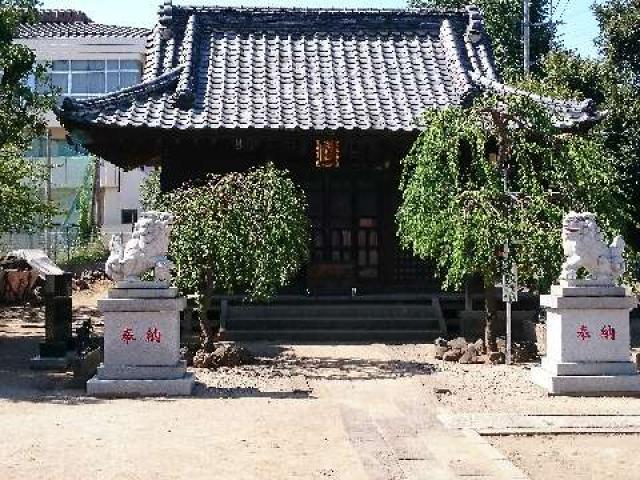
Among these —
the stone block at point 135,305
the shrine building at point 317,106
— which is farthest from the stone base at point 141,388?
the shrine building at point 317,106

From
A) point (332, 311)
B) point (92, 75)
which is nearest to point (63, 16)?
point (92, 75)

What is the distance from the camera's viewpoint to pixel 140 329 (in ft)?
37.4

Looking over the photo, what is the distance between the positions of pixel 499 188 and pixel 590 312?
2895 mm

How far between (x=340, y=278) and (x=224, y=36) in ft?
23.7

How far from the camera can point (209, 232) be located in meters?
13.2

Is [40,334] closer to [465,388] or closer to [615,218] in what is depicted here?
[465,388]

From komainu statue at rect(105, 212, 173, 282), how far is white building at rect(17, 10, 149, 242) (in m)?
24.1

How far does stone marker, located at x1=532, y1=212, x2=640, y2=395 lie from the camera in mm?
11570

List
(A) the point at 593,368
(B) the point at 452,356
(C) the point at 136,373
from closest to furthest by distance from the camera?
1. (C) the point at 136,373
2. (A) the point at 593,368
3. (B) the point at 452,356

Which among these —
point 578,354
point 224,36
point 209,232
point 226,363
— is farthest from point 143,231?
point 224,36

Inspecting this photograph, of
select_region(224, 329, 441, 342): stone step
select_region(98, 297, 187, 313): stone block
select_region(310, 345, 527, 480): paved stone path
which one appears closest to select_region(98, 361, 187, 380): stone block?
select_region(98, 297, 187, 313): stone block

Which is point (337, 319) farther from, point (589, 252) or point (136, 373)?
point (589, 252)

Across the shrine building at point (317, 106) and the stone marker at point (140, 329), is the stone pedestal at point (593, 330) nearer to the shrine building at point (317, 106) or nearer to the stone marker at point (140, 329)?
the stone marker at point (140, 329)

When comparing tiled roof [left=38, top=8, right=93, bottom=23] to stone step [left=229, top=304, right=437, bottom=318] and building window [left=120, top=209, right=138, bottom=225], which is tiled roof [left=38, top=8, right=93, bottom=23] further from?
stone step [left=229, top=304, right=437, bottom=318]
